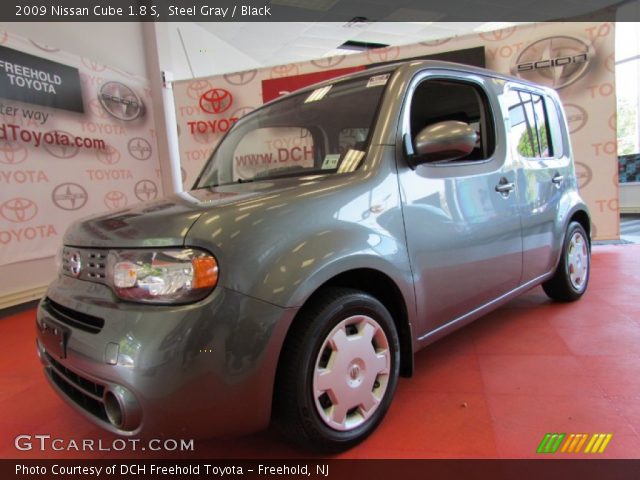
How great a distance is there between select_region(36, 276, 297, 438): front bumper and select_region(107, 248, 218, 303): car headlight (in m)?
0.03

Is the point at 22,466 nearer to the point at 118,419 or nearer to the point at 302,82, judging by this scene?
Result: the point at 118,419

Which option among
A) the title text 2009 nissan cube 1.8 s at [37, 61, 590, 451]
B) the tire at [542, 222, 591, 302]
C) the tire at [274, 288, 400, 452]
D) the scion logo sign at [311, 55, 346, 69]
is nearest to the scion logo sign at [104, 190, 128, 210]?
the scion logo sign at [311, 55, 346, 69]

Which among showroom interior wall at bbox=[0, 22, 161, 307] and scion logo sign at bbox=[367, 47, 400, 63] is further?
scion logo sign at bbox=[367, 47, 400, 63]

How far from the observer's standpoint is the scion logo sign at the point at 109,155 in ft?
15.7

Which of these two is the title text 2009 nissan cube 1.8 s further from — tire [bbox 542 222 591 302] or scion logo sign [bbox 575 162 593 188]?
scion logo sign [bbox 575 162 593 188]

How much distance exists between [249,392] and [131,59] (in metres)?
5.72

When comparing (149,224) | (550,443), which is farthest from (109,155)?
(550,443)

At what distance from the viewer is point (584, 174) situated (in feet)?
16.4

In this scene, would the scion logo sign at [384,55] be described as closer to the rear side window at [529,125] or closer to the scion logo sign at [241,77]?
the scion logo sign at [241,77]

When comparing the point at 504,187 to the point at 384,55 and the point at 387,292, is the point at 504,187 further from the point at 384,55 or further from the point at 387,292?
the point at 384,55

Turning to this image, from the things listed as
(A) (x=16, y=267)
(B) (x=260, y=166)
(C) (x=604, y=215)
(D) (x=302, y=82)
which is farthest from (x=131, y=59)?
(C) (x=604, y=215)

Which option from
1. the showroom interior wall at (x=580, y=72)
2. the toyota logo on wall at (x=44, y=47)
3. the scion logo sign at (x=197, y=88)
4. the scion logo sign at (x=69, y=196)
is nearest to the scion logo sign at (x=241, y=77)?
the scion logo sign at (x=197, y=88)

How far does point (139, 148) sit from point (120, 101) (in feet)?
2.03

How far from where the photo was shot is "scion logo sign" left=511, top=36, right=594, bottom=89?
4.80m
